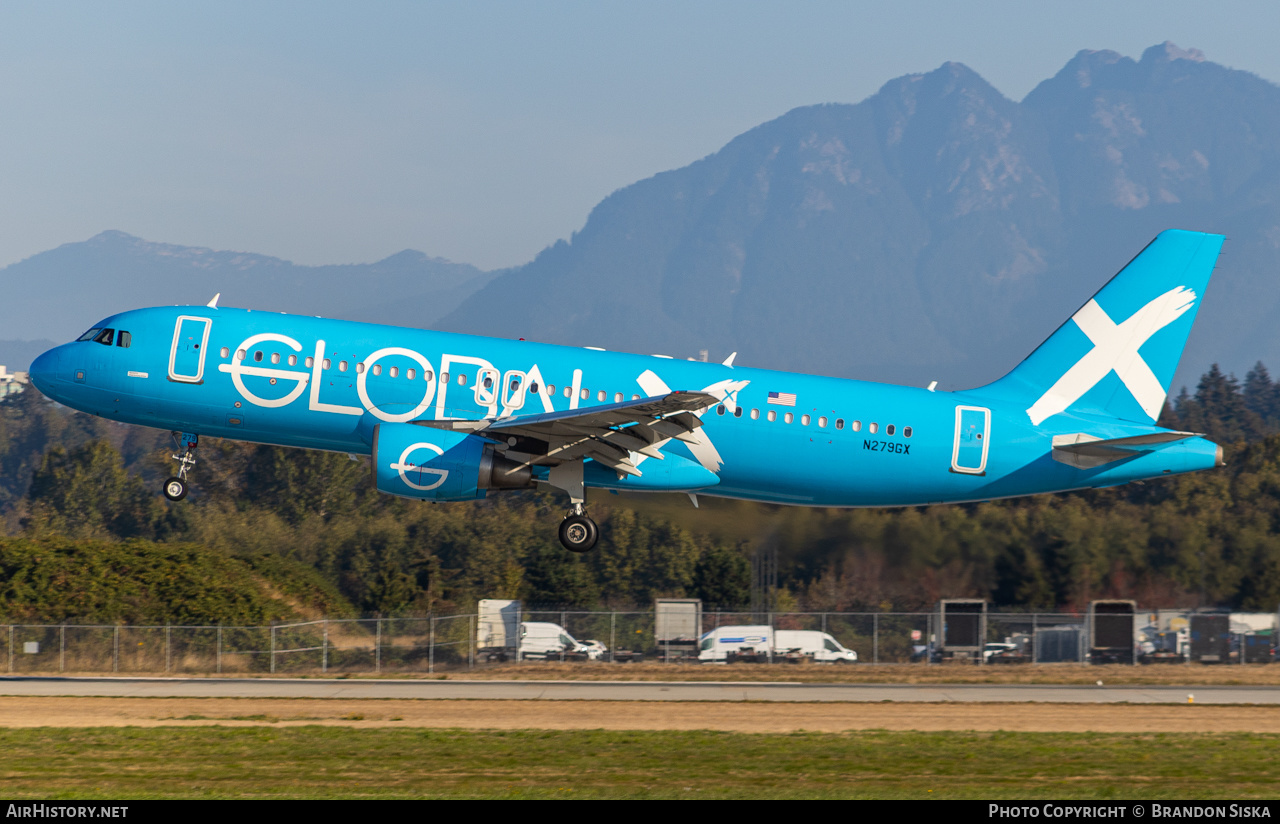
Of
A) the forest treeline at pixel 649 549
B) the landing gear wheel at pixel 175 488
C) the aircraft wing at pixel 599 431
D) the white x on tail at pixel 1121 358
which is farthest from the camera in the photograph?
the forest treeline at pixel 649 549

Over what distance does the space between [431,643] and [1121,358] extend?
27.0 meters

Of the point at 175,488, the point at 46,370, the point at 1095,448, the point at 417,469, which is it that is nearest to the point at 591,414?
the point at 417,469

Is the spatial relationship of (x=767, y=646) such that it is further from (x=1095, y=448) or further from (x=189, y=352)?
(x=189, y=352)

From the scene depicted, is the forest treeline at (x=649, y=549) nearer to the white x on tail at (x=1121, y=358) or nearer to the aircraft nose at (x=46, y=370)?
the white x on tail at (x=1121, y=358)

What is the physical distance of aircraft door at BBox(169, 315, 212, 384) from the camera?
35.2 metres

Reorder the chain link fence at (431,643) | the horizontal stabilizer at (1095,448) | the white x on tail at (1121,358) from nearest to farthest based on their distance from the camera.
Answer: the horizontal stabilizer at (1095,448), the white x on tail at (1121,358), the chain link fence at (431,643)

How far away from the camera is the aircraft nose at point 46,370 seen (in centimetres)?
3603

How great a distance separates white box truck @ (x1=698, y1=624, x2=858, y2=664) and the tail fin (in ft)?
50.5

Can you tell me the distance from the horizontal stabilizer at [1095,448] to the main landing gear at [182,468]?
81.3 ft

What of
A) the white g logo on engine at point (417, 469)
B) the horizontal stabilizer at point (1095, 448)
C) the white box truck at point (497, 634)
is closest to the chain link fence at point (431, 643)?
the white box truck at point (497, 634)

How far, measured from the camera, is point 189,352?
116ft

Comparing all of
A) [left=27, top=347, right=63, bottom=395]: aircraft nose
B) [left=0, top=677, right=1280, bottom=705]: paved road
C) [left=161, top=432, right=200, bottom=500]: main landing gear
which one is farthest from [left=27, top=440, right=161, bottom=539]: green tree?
[left=161, top=432, right=200, bottom=500]: main landing gear

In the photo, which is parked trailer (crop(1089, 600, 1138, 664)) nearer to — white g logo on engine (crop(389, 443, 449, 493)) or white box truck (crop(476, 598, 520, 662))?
white box truck (crop(476, 598, 520, 662))
